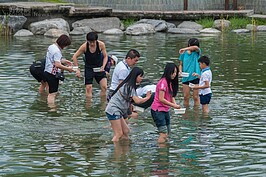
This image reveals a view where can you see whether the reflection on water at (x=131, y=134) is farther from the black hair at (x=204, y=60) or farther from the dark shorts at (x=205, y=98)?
the black hair at (x=204, y=60)

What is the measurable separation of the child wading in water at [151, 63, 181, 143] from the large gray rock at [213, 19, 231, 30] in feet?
61.1

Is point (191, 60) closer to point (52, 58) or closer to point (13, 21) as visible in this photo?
point (52, 58)

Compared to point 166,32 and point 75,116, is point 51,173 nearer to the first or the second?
point 75,116

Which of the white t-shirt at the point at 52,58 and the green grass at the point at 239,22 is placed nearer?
the white t-shirt at the point at 52,58

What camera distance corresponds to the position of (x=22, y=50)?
2331cm

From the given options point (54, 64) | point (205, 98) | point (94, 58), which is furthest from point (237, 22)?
point (54, 64)

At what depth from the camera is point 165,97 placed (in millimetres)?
11539

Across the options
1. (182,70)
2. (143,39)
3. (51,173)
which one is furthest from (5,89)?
(143,39)

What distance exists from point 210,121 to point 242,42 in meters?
12.7

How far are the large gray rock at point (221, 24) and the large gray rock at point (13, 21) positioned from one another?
7.83m

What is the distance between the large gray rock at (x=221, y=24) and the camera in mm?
29922

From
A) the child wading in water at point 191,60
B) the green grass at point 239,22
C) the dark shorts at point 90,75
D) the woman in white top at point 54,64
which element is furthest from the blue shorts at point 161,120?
the green grass at point 239,22

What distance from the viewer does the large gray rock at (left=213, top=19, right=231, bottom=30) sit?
29.9 metres

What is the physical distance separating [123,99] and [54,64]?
137 inches
